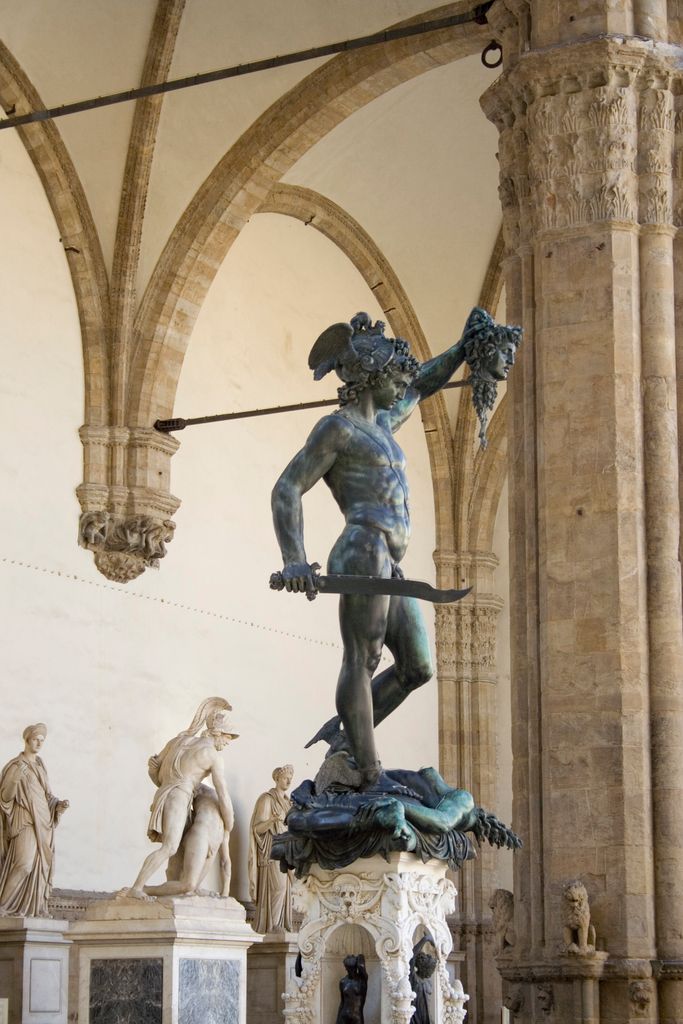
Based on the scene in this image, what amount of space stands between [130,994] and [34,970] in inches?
99.5

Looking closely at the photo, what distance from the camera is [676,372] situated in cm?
1247

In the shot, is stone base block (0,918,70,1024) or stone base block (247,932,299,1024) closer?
stone base block (0,918,70,1024)

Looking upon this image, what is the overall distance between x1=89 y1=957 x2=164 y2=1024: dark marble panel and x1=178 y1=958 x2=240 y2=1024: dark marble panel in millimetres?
189

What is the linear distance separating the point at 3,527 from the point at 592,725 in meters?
8.56

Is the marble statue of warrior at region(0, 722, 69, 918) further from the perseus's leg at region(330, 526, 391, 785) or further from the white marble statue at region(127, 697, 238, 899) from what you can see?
the perseus's leg at region(330, 526, 391, 785)

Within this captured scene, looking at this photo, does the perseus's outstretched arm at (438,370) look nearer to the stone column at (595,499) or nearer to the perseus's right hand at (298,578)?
the perseus's right hand at (298,578)

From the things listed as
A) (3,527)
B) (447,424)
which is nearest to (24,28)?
(3,527)

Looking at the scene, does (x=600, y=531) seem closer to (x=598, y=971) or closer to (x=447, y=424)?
(x=598, y=971)

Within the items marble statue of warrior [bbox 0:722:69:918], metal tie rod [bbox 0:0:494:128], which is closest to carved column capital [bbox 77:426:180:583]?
marble statue of warrior [bbox 0:722:69:918]

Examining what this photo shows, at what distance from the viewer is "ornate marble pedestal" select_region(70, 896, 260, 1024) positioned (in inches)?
536

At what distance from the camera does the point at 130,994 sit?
13641 millimetres

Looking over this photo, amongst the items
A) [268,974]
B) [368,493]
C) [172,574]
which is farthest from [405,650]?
[172,574]

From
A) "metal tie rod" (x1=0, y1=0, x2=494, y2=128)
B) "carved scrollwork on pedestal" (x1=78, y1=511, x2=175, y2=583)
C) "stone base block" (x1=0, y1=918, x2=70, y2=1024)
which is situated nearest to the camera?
"metal tie rod" (x1=0, y1=0, x2=494, y2=128)

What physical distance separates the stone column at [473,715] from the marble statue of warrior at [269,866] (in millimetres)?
4877
